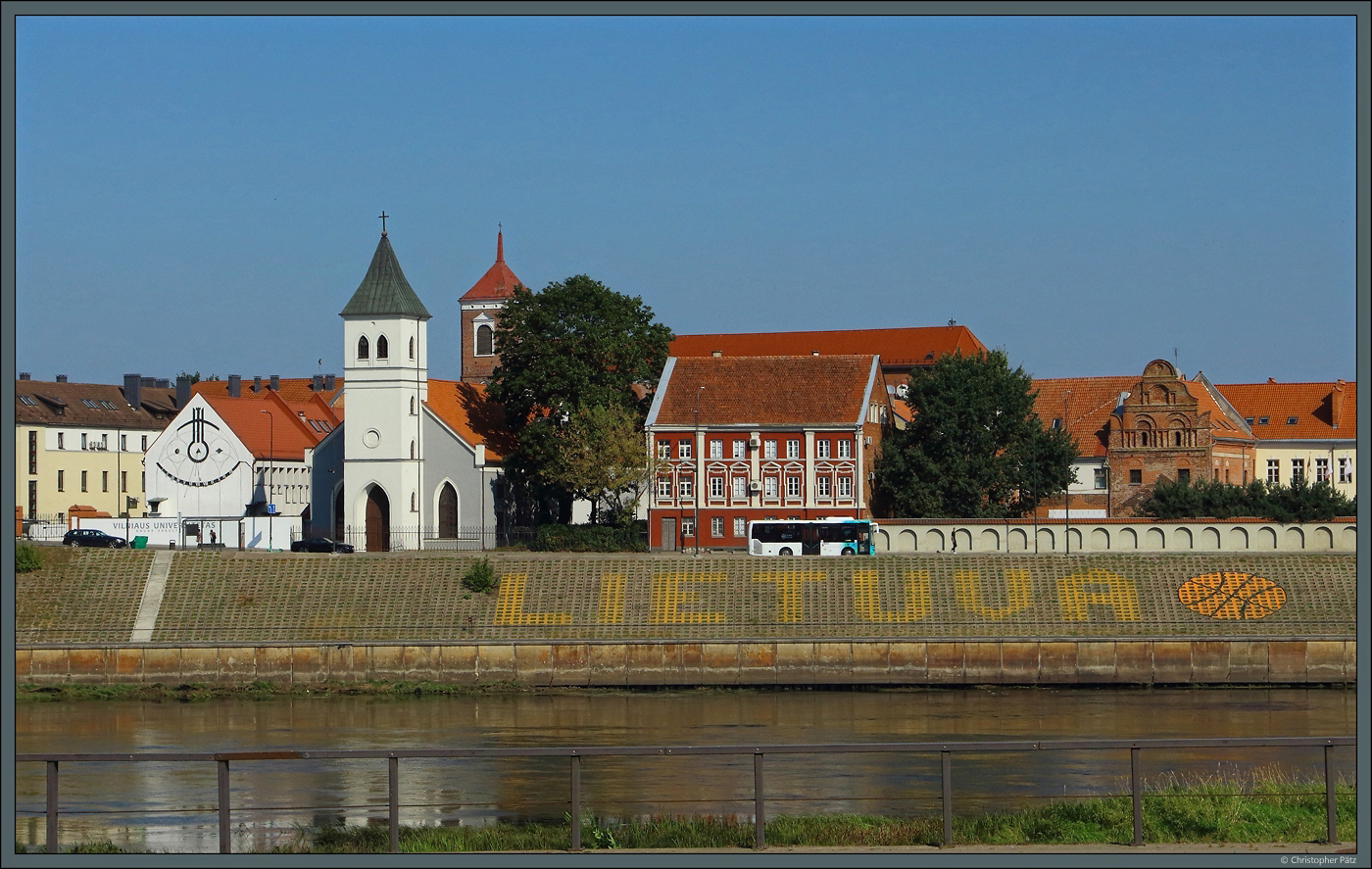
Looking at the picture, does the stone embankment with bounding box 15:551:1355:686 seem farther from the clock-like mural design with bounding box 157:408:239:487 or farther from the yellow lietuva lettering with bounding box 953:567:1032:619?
the clock-like mural design with bounding box 157:408:239:487

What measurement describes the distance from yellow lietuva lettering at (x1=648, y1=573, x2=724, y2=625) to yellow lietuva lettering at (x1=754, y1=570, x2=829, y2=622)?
176 cm

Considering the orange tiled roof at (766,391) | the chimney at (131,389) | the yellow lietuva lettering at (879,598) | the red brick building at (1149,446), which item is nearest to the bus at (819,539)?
the yellow lietuva lettering at (879,598)

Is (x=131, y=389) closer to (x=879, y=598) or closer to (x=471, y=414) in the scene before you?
(x=471, y=414)

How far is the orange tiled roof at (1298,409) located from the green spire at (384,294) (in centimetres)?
5314

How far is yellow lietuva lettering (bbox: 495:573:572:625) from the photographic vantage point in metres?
56.8

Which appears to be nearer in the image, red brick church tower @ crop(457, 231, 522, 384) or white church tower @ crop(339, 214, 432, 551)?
white church tower @ crop(339, 214, 432, 551)

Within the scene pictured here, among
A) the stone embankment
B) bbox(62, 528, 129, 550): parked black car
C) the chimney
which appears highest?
the chimney

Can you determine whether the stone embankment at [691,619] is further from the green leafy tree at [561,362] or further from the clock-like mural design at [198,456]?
the clock-like mural design at [198,456]

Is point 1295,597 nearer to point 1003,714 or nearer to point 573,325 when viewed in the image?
point 1003,714

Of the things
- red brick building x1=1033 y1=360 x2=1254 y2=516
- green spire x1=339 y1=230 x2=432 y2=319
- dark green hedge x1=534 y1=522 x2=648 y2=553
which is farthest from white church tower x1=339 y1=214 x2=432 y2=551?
red brick building x1=1033 y1=360 x2=1254 y2=516

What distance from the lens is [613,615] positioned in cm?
5694

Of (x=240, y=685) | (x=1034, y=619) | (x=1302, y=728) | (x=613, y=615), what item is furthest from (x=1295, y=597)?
(x=240, y=685)

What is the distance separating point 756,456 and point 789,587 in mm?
20521

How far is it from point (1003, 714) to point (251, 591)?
27092 millimetres
